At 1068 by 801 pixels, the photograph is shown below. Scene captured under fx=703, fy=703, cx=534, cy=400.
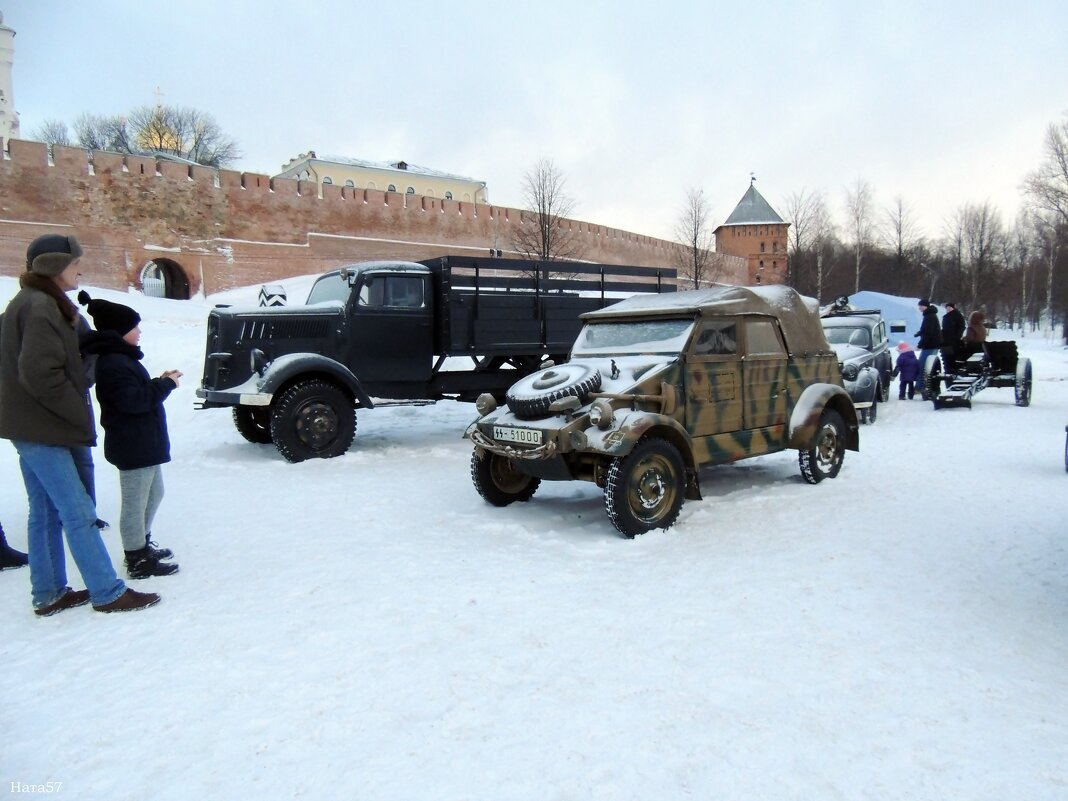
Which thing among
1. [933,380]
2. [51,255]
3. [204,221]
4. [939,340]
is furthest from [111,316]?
[204,221]

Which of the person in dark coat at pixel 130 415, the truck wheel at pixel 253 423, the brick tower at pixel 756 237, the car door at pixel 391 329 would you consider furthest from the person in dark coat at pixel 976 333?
the brick tower at pixel 756 237

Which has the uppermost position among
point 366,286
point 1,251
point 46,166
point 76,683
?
point 46,166

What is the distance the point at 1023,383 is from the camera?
12.1 m

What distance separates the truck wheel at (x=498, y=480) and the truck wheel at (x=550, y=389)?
22.8 inches

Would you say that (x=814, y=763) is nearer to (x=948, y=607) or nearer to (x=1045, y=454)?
(x=948, y=607)

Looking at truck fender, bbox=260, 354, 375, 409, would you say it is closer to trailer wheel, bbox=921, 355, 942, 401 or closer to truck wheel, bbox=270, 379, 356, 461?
truck wheel, bbox=270, 379, 356, 461

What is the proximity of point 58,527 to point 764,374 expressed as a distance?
214 inches

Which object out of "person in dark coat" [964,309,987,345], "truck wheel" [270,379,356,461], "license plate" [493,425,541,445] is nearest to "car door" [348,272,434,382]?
"truck wheel" [270,379,356,461]

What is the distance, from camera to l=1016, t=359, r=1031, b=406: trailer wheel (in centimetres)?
1211

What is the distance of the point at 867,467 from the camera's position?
7.51 metres

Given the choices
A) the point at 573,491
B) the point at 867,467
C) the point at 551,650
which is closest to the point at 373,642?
the point at 551,650

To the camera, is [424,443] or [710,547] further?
[424,443]

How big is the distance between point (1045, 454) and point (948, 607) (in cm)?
545

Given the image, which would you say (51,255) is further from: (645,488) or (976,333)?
(976,333)
